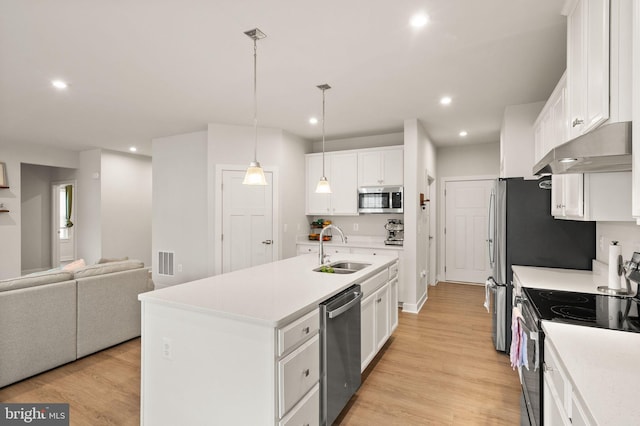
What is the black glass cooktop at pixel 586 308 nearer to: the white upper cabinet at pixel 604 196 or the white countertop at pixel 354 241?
the white upper cabinet at pixel 604 196

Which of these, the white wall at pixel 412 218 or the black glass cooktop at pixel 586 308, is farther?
the white wall at pixel 412 218

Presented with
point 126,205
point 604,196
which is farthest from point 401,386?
point 126,205

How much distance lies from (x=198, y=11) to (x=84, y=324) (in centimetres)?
299

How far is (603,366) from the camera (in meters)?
1.13

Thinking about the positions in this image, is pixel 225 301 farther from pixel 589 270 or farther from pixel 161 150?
pixel 161 150

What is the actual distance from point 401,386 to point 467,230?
14.1 ft

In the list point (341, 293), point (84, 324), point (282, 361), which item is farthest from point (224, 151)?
point (282, 361)

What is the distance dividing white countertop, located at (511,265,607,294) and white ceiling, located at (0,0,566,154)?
1832mm

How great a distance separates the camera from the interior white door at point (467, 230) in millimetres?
5992

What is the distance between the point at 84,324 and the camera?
3.09 meters

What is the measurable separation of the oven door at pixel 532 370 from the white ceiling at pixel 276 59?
1960 millimetres

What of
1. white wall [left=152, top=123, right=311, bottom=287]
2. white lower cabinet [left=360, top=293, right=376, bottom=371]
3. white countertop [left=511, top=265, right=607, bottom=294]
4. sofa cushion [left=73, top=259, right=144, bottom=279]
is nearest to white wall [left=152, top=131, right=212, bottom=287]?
white wall [left=152, top=123, right=311, bottom=287]

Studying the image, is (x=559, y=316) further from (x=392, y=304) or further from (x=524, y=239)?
(x=392, y=304)

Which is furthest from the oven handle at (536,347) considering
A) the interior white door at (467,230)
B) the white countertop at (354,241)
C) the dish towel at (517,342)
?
the interior white door at (467,230)
